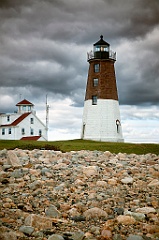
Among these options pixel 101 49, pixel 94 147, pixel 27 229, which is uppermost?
pixel 101 49

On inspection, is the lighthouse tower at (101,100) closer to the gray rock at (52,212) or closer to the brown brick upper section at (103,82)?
the brown brick upper section at (103,82)

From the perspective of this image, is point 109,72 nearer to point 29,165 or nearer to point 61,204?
point 29,165

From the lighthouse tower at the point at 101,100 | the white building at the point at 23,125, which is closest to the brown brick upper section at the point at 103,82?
the lighthouse tower at the point at 101,100

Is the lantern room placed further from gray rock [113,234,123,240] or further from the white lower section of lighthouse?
gray rock [113,234,123,240]

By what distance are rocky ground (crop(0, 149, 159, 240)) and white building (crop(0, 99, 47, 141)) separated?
38270 mm

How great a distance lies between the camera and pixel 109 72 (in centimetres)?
4059

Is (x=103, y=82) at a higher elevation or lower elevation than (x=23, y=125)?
higher

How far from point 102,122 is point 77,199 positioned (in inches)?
1128

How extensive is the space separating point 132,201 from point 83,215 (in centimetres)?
184

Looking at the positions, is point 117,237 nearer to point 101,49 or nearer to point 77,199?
point 77,199

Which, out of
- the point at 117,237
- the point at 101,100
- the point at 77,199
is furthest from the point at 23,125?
the point at 117,237

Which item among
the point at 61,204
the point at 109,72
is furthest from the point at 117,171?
the point at 109,72

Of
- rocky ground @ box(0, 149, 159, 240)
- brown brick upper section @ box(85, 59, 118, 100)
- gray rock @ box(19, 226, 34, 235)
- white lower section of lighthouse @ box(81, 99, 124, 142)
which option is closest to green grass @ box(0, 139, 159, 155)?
rocky ground @ box(0, 149, 159, 240)

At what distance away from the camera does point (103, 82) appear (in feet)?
131
